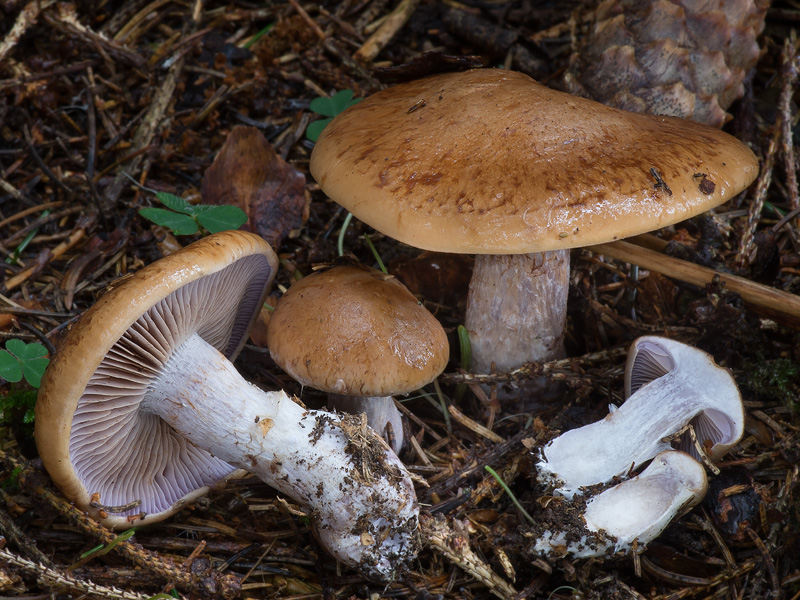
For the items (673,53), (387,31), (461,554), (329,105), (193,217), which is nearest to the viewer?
(461,554)

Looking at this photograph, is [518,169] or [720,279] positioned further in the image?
[720,279]

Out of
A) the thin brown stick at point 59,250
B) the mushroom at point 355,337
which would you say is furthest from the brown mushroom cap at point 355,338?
the thin brown stick at point 59,250

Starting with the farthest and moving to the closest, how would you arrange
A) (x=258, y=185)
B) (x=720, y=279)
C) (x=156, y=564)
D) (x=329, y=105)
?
(x=329, y=105)
(x=258, y=185)
(x=720, y=279)
(x=156, y=564)

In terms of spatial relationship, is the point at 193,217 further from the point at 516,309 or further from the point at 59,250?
the point at 516,309

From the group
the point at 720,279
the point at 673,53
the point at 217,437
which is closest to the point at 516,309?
the point at 720,279

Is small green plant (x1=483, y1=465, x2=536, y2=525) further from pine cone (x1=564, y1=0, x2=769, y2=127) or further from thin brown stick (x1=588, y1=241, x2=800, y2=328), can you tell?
pine cone (x1=564, y1=0, x2=769, y2=127)

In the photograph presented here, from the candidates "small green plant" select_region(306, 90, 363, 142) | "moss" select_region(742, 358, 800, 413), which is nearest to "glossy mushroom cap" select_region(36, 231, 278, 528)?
"small green plant" select_region(306, 90, 363, 142)

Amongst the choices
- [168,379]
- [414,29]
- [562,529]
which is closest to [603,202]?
[562,529]
